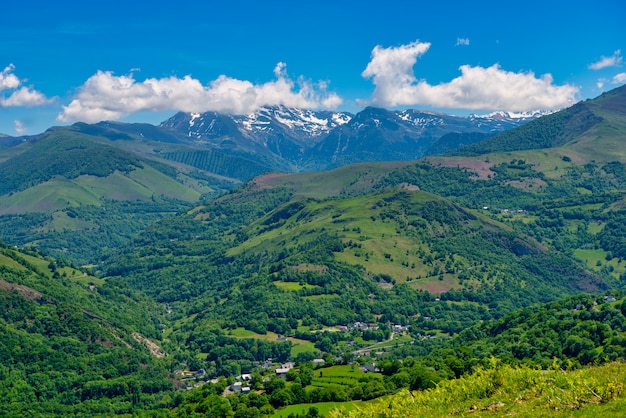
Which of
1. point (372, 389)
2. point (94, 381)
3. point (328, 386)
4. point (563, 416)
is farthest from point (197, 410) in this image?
point (563, 416)

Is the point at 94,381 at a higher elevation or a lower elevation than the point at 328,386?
lower

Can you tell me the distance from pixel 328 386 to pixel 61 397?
9117 centimetres

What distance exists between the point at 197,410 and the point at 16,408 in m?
64.3

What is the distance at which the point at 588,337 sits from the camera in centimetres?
14500

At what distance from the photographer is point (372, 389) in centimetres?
12194

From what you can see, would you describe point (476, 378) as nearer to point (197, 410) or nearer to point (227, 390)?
point (197, 410)

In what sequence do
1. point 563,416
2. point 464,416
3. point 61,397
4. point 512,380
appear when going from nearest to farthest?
1. point 563,416
2. point 464,416
3. point 512,380
4. point 61,397

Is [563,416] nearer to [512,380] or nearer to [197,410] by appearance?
[512,380]

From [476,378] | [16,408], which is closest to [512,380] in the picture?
[476,378]

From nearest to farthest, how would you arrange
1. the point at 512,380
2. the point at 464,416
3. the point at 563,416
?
the point at 563,416 < the point at 464,416 < the point at 512,380

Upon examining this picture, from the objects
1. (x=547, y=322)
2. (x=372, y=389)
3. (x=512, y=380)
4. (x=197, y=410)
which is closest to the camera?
(x=512, y=380)

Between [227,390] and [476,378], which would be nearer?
[476,378]

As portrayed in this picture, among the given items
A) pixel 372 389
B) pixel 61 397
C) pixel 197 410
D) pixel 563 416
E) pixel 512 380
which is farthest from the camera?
pixel 61 397

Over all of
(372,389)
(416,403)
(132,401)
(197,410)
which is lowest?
(132,401)
